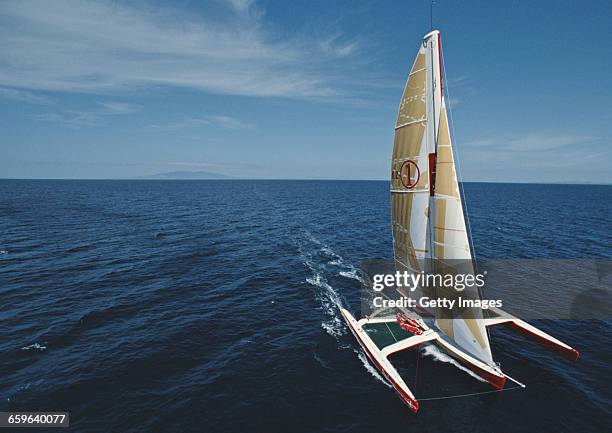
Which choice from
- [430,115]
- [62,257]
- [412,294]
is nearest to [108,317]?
[62,257]

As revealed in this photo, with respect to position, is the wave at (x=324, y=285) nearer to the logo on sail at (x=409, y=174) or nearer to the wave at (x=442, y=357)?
the wave at (x=442, y=357)

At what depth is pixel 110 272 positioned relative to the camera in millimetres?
34562

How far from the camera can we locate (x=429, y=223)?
64.1ft

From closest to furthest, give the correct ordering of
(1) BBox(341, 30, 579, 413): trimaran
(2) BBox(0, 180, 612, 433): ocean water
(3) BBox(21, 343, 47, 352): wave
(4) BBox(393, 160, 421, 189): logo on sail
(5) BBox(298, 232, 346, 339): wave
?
(2) BBox(0, 180, 612, 433): ocean water, (1) BBox(341, 30, 579, 413): trimaran, (4) BBox(393, 160, 421, 189): logo on sail, (3) BBox(21, 343, 47, 352): wave, (5) BBox(298, 232, 346, 339): wave

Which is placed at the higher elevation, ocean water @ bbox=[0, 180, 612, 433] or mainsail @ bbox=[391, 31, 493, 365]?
mainsail @ bbox=[391, 31, 493, 365]

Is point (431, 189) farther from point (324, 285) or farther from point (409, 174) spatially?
point (324, 285)

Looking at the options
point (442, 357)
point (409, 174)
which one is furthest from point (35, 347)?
point (409, 174)

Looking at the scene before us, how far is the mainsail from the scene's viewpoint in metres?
17.5

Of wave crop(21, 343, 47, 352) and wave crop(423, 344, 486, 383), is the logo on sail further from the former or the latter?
wave crop(21, 343, 47, 352)

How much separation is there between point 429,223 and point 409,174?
3276 millimetres

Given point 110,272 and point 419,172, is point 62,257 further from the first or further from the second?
point 419,172

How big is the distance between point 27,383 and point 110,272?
18.2 m

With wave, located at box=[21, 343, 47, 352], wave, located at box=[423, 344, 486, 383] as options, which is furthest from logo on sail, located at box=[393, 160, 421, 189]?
wave, located at box=[21, 343, 47, 352]

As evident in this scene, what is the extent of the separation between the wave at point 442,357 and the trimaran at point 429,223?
11.9 inches
